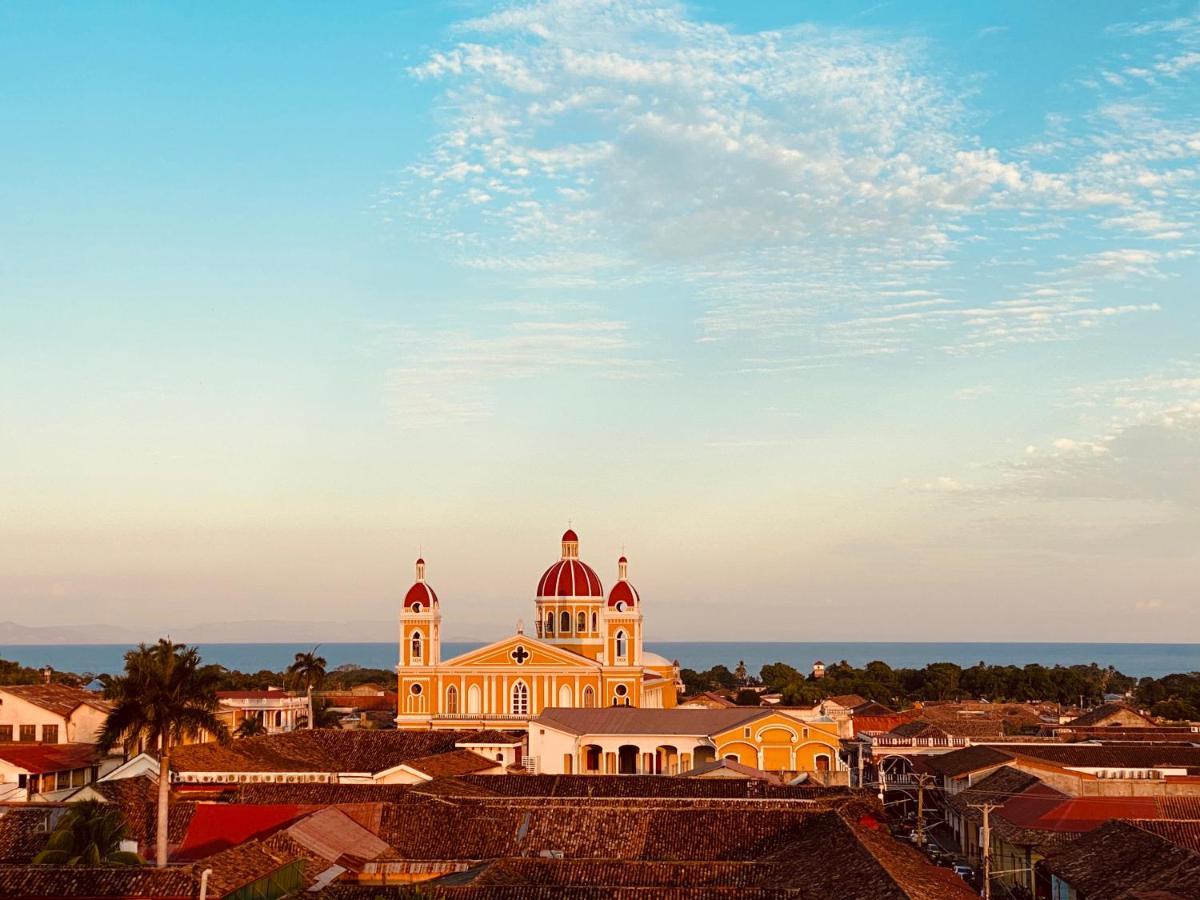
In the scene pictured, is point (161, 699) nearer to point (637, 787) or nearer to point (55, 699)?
point (637, 787)

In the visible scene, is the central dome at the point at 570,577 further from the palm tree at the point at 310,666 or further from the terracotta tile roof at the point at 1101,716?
the terracotta tile roof at the point at 1101,716

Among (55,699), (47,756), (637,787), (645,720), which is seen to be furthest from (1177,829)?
(55,699)

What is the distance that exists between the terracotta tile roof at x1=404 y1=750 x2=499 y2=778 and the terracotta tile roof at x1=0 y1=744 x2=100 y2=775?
37.7ft

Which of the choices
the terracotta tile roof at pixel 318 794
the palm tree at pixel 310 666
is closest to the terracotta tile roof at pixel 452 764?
the terracotta tile roof at pixel 318 794

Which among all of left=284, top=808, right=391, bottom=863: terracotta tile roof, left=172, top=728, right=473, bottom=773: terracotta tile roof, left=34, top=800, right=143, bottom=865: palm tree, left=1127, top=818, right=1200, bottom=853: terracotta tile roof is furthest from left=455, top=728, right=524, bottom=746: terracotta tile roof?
left=1127, top=818, right=1200, bottom=853: terracotta tile roof

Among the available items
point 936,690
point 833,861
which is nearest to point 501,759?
point 833,861

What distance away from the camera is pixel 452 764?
53188 millimetres

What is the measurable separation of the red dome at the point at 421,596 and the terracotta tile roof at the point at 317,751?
17.3 m

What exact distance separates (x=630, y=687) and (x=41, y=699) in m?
32.6

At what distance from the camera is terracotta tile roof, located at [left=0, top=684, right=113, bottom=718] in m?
57.9

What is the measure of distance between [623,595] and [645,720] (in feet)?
48.0

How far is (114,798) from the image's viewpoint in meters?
40.5

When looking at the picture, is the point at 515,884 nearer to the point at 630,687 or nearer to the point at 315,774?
the point at 315,774

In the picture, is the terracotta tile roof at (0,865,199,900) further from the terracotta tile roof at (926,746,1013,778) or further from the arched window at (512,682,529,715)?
the arched window at (512,682,529,715)
